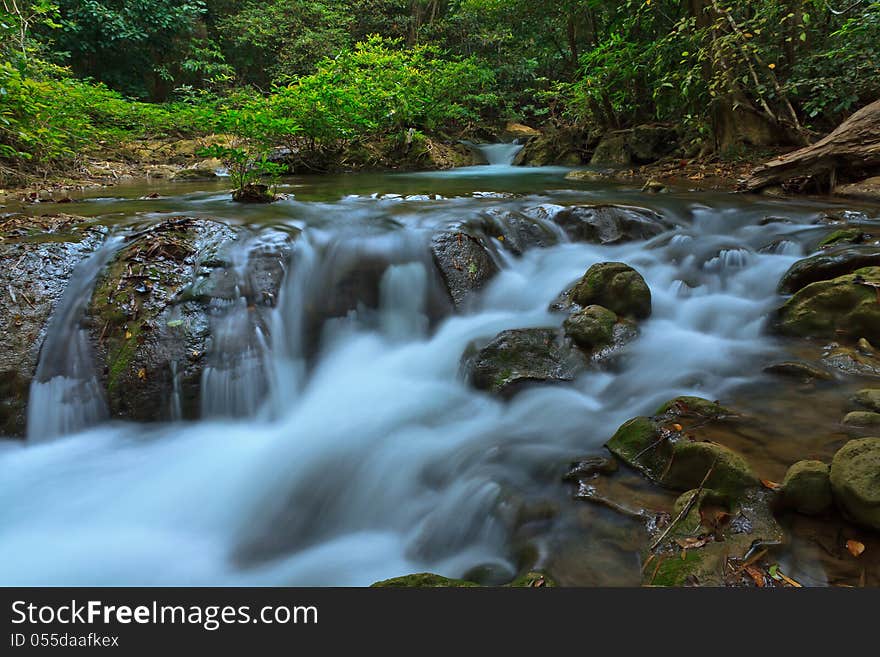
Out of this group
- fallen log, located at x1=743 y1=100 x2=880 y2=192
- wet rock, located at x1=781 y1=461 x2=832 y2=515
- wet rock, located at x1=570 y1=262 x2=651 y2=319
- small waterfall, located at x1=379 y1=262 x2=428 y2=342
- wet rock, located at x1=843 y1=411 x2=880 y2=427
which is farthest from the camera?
fallen log, located at x1=743 y1=100 x2=880 y2=192

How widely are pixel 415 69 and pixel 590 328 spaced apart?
1174cm

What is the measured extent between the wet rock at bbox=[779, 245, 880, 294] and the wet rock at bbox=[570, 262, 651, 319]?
4.18 feet

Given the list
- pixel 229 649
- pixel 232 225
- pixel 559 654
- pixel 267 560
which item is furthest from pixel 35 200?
pixel 559 654

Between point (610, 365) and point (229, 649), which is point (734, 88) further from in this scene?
point (229, 649)

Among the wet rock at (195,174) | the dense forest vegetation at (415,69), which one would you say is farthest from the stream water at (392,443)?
the wet rock at (195,174)

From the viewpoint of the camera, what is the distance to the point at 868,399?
8.57 ft

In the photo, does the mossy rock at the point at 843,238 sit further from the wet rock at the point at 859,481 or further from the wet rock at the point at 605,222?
the wet rock at the point at 859,481

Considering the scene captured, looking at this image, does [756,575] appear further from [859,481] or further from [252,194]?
[252,194]

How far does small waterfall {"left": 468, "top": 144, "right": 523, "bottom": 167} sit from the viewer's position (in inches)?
571

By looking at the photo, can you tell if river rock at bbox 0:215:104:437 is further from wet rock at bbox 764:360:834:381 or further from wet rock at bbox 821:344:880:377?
wet rock at bbox 821:344:880:377

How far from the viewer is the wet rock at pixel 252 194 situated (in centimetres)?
630

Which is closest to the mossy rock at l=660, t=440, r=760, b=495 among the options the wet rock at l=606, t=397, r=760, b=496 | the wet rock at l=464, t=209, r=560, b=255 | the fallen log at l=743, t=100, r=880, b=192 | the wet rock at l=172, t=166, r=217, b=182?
the wet rock at l=606, t=397, r=760, b=496

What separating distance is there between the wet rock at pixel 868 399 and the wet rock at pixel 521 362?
4.93 ft

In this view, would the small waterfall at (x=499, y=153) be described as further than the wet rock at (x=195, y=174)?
Yes
